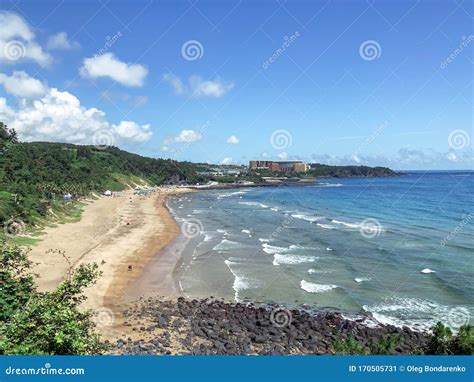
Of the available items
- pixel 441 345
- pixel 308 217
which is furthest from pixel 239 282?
pixel 308 217

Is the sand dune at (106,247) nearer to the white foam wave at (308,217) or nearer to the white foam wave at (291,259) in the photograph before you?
the white foam wave at (291,259)

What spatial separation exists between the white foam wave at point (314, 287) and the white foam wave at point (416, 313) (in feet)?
9.92

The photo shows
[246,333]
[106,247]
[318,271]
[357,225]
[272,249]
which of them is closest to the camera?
[246,333]

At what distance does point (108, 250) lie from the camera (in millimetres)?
32406

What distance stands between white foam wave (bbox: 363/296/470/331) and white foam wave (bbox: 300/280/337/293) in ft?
9.92

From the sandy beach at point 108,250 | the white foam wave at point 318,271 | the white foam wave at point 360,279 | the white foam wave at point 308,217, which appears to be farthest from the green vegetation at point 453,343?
the white foam wave at point 308,217

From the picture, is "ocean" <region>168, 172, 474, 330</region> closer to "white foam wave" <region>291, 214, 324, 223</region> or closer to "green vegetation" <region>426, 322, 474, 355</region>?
"white foam wave" <region>291, 214, 324, 223</region>

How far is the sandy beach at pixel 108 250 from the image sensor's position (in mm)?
22891

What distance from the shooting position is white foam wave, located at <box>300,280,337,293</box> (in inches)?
941

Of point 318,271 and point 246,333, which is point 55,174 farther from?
point 246,333

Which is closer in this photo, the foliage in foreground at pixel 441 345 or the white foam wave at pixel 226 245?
the foliage in foreground at pixel 441 345

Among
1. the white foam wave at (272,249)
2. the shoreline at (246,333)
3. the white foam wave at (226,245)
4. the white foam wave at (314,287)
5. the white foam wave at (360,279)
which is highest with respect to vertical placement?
the white foam wave at (272,249)

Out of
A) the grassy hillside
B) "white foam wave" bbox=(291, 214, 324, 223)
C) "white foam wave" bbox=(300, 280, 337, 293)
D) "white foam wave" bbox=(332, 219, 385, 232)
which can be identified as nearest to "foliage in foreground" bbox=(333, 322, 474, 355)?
"white foam wave" bbox=(300, 280, 337, 293)

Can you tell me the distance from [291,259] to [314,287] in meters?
6.57
